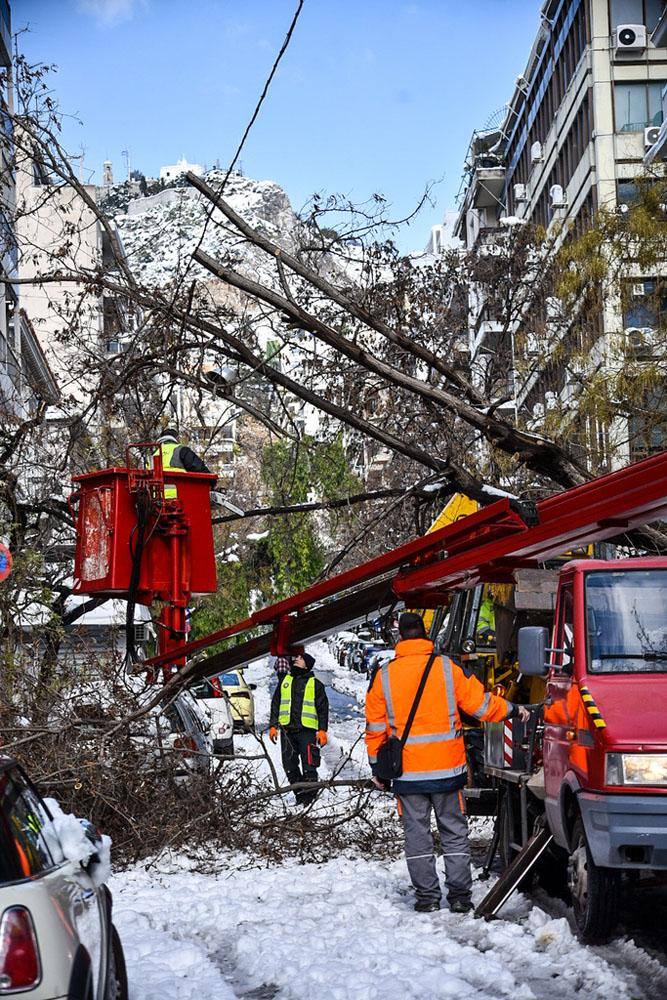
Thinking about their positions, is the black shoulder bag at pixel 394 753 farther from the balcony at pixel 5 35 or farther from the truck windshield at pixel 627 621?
the balcony at pixel 5 35

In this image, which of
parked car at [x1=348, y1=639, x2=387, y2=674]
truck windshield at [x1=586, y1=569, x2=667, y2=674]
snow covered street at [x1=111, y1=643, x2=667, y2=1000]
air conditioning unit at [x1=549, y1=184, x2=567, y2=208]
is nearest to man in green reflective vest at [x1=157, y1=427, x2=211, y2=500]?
snow covered street at [x1=111, y1=643, x2=667, y2=1000]

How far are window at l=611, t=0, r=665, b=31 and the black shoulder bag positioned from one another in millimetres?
32158

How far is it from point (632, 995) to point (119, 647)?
28.0 ft

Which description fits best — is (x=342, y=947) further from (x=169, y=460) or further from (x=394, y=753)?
(x=169, y=460)

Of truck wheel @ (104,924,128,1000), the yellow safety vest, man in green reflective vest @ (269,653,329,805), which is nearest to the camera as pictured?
truck wheel @ (104,924,128,1000)

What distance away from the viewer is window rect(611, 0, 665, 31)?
37.2m

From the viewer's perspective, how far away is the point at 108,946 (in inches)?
208

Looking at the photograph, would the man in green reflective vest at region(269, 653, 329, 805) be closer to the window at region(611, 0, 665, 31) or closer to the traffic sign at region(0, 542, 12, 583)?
the traffic sign at region(0, 542, 12, 583)

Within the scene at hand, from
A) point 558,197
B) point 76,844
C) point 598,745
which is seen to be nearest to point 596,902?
point 598,745

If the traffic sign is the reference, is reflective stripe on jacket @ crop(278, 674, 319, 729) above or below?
below

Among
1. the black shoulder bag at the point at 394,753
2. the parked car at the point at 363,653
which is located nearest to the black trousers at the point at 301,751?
the black shoulder bag at the point at 394,753

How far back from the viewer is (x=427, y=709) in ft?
29.3

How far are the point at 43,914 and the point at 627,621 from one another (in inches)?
194

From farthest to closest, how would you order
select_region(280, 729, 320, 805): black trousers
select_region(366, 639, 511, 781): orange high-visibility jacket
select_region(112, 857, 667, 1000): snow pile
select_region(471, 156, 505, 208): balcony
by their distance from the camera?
select_region(471, 156, 505, 208): balcony, select_region(280, 729, 320, 805): black trousers, select_region(366, 639, 511, 781): orange high-visibility jacket, select_region(112, 857, 667, 1000): snow pile
